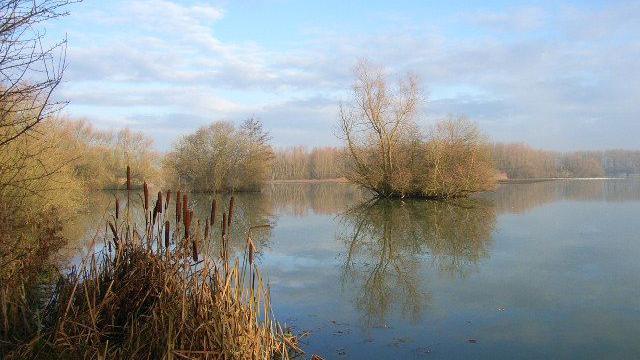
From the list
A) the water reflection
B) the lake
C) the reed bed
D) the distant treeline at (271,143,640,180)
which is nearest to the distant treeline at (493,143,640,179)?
the distant treeline at (271,143,640,180)

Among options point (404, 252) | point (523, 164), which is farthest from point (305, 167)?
point (404, 252)

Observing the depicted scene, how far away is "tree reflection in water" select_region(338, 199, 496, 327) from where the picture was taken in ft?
24.1

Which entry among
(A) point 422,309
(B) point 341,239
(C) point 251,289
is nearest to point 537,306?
(A) point 422,309

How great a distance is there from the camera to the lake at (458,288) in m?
5.52

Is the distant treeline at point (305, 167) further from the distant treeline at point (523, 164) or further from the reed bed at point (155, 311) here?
the reed bed at point (155, 311)

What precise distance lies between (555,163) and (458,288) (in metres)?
75.1

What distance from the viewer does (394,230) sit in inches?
585

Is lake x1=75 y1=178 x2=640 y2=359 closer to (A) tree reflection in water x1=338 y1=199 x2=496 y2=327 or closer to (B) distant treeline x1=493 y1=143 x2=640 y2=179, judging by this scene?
(A) tree reflection in water x1=338 y1=199 x2=496 y2=327

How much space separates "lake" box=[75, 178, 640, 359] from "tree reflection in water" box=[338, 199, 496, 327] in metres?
0.03

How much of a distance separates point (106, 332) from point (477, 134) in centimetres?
2587

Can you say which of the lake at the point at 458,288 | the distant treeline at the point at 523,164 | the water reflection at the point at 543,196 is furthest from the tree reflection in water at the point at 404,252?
the distant treeline at the point at 523,164

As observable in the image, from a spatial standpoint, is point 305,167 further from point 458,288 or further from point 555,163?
point 458,288

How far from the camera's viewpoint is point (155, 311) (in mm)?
3744

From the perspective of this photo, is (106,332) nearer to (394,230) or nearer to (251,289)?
(251,289)
